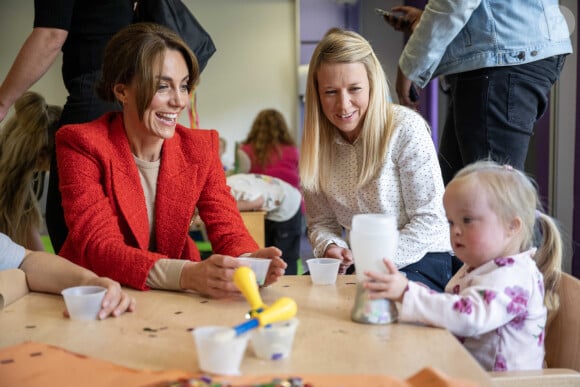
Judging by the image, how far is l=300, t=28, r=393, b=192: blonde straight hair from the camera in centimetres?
207

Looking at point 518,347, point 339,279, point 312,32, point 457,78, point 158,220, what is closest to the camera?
point 518,347

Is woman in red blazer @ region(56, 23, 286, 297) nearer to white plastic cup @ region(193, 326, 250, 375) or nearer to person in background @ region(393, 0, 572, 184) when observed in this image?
white plastic cup @ region(193, 326, 250, 375)

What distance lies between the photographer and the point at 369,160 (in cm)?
207

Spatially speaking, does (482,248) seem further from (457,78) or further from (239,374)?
(457,78)

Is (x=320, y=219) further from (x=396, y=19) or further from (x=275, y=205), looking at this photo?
(x=275, y=205)

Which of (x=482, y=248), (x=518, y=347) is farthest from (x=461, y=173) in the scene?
(x=518, y=347)

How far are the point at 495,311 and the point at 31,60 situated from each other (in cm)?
174

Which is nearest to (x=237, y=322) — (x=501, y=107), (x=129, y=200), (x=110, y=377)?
(x=110, y=377)

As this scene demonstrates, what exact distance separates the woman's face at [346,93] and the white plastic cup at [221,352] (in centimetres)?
116

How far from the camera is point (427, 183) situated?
6.73 feet

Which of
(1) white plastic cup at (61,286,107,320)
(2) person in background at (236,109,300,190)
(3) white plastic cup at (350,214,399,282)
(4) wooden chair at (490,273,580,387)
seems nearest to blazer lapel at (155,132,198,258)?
(1) white plastic cup at (61,286,107,320)

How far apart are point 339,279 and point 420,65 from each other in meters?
0.88

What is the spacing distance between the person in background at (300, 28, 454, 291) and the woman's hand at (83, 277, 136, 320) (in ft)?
2.47

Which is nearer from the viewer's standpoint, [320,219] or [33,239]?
[320,219]
